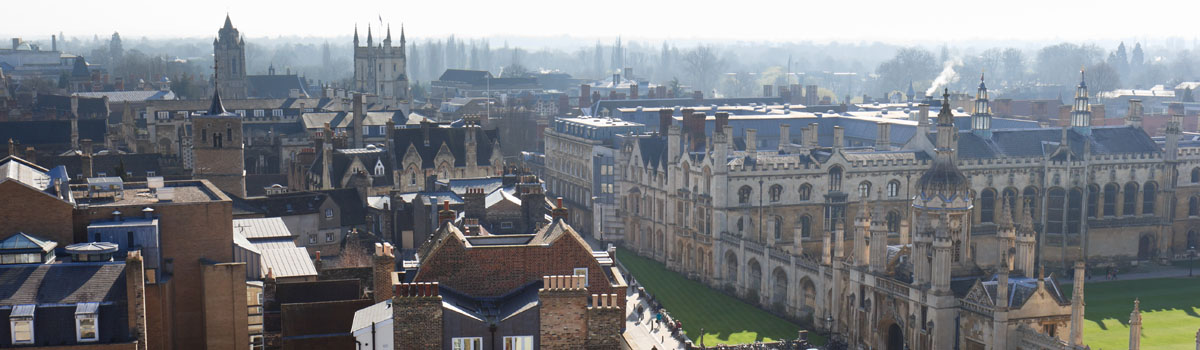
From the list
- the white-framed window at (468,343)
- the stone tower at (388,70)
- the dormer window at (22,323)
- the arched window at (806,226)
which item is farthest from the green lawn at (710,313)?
the stone tower at (388,70)

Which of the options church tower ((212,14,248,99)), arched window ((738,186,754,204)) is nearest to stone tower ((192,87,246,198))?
arched window ((738,186,754,204))

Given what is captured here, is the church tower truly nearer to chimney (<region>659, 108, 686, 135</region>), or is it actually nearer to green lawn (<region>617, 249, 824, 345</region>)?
chimney (<region>659, 108, 686, 135</region>)

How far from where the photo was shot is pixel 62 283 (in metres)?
40.5

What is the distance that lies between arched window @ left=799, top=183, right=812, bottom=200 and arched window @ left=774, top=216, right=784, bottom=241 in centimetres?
194

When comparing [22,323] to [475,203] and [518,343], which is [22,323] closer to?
[518,343]

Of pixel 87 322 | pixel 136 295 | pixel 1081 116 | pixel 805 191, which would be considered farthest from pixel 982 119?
pixel 87 322

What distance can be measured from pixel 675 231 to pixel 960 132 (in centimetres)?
2042

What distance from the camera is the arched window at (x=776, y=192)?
260 ft

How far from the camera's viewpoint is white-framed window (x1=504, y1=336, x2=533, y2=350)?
3838 centimetres

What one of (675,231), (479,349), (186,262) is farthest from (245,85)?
(479,349)

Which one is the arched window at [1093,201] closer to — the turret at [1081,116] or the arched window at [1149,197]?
the arched window at [1149,197]

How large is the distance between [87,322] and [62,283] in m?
1.65

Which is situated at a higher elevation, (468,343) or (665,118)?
(665,118)

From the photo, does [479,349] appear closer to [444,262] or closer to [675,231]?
[444,262]
